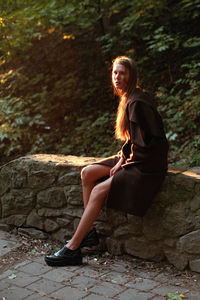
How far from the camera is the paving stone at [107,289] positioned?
9.43 ft

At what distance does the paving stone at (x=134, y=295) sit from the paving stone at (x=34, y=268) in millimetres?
857

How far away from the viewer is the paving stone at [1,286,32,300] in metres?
2.92

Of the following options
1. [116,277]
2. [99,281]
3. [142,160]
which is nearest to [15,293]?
[99,281]

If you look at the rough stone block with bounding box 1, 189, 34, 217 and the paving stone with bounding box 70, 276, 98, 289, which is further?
the rough stone block with bounding box 1, 189, 34, 217

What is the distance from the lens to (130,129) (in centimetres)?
321

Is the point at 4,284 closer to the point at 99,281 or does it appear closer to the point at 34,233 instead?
the point at 99,281

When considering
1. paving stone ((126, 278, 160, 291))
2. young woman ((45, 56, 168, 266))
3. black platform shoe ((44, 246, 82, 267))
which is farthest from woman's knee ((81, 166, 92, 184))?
paving stone ((126, 278, 160, 291))

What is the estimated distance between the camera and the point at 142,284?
301 cm

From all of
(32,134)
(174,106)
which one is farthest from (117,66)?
(32,134)

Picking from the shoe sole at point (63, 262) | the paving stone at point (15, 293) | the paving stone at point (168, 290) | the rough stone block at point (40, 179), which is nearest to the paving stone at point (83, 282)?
the shoe sole at point (63, 262)

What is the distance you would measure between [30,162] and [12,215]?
2.40 feet

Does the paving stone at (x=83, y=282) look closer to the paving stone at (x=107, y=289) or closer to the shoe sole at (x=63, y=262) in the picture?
the paving stone at (x=107, y=289)

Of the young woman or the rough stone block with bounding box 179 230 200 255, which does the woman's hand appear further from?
the rough stone block with bounding box 179 230 200 255

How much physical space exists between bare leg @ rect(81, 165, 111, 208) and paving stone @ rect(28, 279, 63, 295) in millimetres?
808
